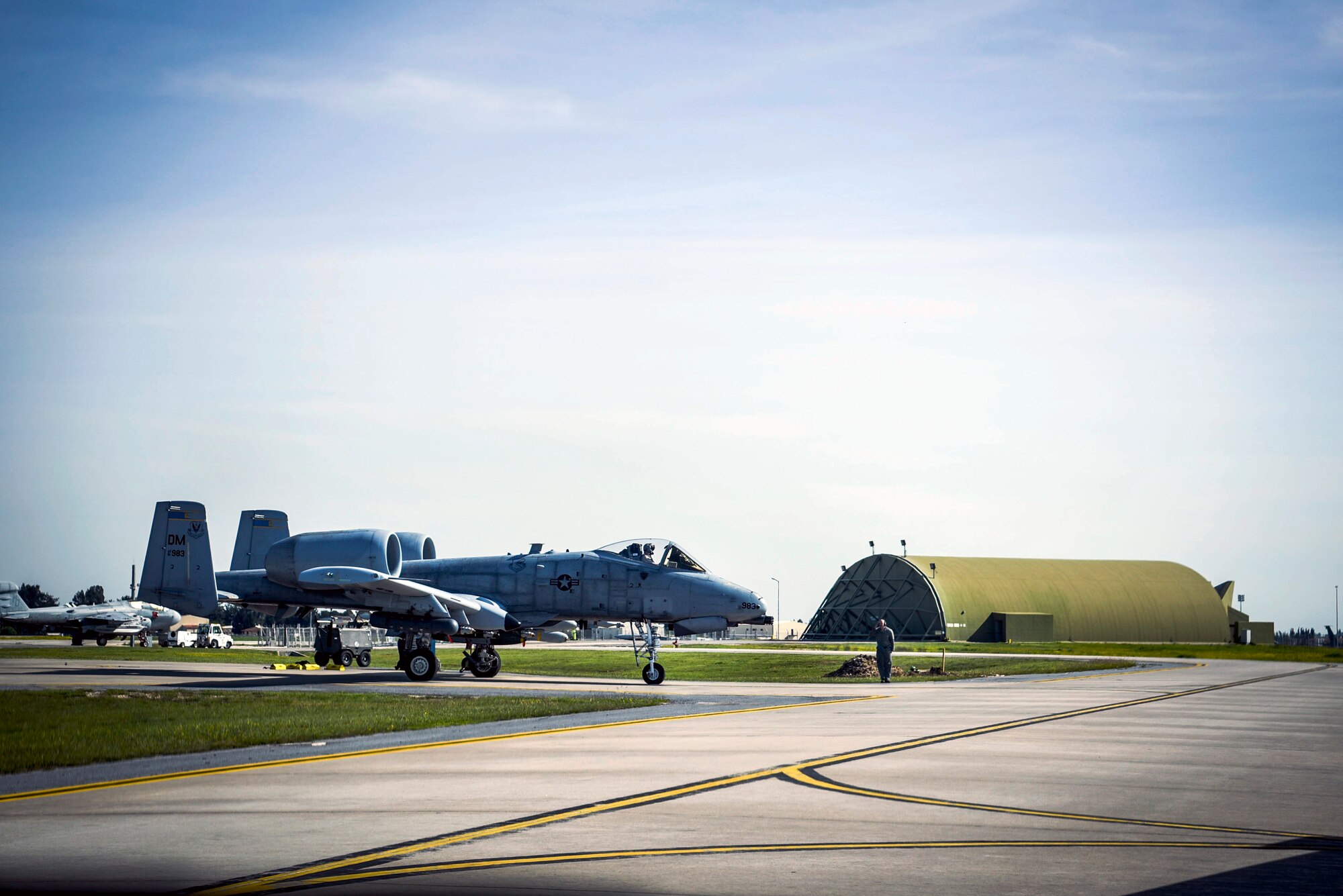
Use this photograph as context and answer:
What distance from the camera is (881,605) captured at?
99000 mm

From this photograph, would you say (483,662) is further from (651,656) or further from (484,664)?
(651,656)

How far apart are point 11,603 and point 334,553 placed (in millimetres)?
57300

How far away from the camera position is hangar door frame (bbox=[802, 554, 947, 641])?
93.8 meters

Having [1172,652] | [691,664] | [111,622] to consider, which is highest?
[111,622]

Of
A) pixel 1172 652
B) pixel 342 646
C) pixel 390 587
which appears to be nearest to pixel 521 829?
pixel 390 587

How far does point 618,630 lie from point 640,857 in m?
118

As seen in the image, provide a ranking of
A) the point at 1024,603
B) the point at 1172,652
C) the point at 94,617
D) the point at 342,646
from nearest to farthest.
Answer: the point at 342,646 → the point at 1172,652 → the point at 94,617 → the point at 1024,603

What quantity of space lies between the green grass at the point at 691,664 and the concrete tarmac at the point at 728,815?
19813 mm

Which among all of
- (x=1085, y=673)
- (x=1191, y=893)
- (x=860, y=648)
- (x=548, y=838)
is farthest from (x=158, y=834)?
(x=860, y=648)

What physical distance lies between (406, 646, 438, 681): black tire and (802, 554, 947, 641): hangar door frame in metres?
68.1

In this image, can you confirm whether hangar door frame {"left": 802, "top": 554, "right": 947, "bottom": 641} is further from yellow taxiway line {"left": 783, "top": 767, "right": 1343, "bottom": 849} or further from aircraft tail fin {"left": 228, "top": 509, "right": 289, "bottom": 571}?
yellow taxiway line {"left": 783, "top": 767, "right": 1343, "bottom": 849}

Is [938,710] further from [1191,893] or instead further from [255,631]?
[255,631]

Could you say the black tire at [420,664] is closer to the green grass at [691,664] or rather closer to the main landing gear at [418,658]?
the main landing gear at [418,658]

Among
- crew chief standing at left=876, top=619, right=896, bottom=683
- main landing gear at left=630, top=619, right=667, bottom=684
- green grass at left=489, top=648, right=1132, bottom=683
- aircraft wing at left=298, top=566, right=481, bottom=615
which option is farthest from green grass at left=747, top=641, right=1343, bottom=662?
aircraft wing at left=298, top=566, right=481, bottom=615
